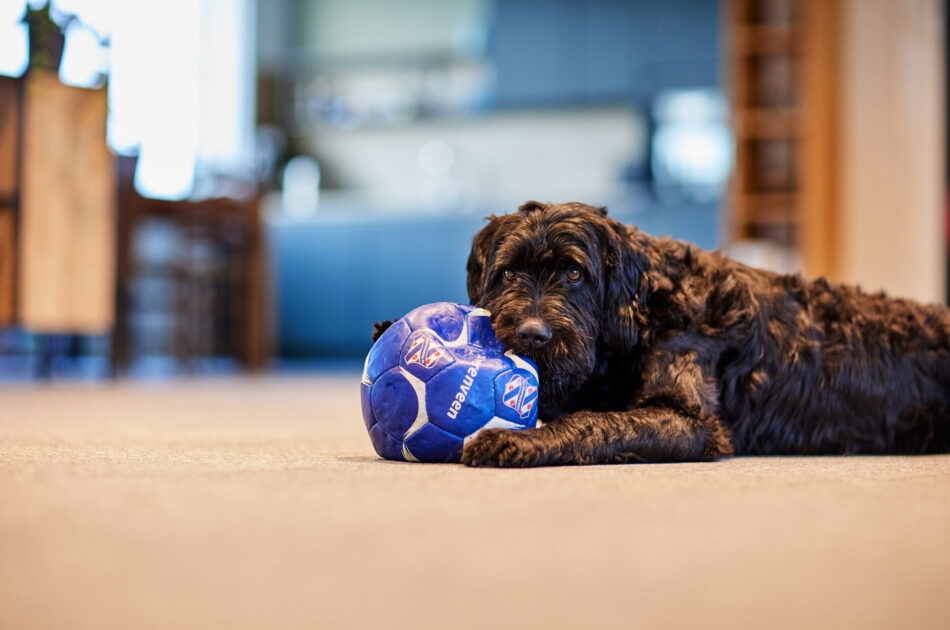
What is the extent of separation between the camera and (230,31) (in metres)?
13.9

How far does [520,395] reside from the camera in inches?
94.6

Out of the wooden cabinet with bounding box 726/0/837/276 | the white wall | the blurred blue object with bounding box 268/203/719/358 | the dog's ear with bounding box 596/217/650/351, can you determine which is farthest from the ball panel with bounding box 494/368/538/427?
the white wall

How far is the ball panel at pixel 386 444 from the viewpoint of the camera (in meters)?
2.51

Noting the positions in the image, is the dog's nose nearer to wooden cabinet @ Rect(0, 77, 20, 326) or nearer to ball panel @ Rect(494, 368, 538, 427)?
ball panel @ Rect(494, 368, 538, 427)

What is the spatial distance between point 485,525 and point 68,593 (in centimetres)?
64

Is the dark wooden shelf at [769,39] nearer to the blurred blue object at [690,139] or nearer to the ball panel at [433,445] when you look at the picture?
the blurred blue object at [690,139]

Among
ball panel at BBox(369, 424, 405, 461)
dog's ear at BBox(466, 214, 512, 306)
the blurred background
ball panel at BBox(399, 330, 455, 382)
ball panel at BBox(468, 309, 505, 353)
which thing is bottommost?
ball panel at BBox(369, 424, 405, 461)

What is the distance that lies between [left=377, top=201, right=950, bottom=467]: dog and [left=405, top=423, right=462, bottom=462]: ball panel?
0.10 metres

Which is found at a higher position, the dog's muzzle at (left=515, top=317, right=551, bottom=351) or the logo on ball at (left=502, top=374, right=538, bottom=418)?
the dog's muzzle at (left=515, top=317, right=551, bottom=351)

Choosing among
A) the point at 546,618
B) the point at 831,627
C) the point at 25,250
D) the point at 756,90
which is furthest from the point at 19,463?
the point at 756,90

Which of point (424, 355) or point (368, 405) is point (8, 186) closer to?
point (368, 405)

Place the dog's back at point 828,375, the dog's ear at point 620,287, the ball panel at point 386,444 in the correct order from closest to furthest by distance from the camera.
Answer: the ball panel at point 386,444 < the dog's ear at point 620,287 < the dog's back at point 828,375

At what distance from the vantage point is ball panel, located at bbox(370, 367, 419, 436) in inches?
94.7

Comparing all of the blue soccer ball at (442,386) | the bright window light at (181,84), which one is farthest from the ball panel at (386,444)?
the bright window light at (181,84)
